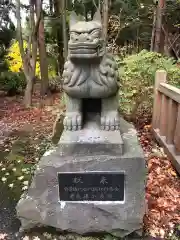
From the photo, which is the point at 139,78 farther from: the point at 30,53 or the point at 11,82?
the point at 11,82

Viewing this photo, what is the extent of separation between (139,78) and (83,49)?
3.27 metres

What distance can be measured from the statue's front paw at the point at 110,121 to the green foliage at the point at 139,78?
8.25ft

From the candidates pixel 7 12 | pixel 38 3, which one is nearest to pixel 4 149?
pixel 38 3

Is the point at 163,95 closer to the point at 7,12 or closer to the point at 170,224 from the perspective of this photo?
the point at 170,224

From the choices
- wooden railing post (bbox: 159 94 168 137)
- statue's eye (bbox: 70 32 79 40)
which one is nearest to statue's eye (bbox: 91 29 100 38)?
statue's eye (bbox: 70 32 79 40)

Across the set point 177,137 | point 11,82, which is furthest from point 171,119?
point 11,82

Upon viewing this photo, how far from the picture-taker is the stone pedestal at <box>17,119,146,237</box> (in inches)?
91.2

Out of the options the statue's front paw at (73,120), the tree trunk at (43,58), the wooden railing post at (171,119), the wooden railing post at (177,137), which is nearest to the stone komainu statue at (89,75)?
the statue's front paw at (73,120)

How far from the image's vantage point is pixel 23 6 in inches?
361

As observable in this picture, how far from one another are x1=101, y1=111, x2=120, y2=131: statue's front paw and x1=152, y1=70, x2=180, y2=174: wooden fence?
1572 mm

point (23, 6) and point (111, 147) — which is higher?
point (23, 6)

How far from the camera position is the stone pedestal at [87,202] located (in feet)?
7.60

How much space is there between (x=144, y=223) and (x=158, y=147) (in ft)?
6.77

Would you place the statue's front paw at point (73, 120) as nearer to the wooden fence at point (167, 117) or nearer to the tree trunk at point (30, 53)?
the wooden fence at point (167, 117)
